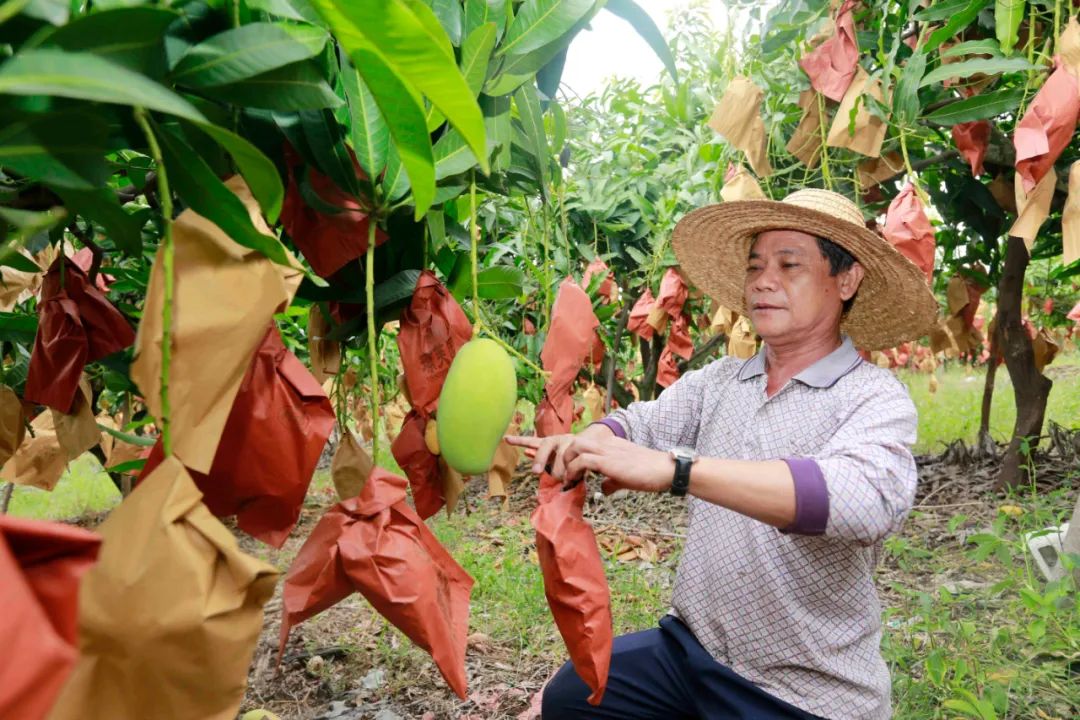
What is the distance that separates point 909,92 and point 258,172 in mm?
1531

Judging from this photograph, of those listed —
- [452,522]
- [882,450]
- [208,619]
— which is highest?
[208,619]

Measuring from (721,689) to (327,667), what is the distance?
1.52 meters

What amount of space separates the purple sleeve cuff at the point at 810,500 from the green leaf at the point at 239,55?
79 cm

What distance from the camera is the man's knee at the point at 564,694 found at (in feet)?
5.01

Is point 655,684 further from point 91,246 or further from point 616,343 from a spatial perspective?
point 616,343

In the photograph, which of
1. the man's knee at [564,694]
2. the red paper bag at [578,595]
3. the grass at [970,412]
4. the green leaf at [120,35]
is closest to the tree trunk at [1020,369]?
the grass at [970,412]

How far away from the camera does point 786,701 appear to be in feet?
4.31

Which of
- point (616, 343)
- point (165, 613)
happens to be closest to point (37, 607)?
point (165, 613)

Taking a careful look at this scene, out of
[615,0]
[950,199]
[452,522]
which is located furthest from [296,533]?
[615,0]

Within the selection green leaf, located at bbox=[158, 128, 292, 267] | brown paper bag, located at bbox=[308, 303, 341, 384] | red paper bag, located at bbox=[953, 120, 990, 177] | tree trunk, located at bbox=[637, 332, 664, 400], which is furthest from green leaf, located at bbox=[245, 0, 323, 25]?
tree trunk, located at bbox=[637, 332, 664, 400]

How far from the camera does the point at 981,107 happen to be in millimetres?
1701

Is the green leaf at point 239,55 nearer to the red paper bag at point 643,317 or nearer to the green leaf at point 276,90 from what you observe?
the green leaf at point 276,90

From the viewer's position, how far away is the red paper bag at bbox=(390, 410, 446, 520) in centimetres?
91

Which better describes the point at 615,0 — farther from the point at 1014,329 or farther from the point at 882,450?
the point at 1014,329
